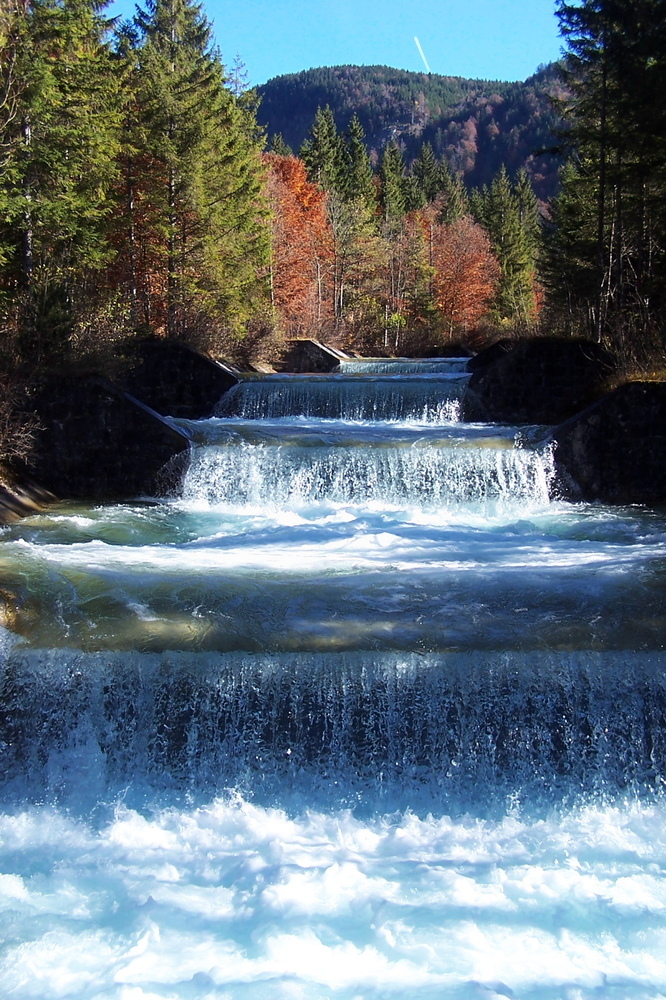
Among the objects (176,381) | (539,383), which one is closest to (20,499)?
(176,381)

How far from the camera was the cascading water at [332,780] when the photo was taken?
12.5 feet

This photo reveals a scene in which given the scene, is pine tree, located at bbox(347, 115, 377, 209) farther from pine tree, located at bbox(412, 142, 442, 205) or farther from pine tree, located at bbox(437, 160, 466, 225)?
pine tree, located at bbox(412, 142, 442, 205)

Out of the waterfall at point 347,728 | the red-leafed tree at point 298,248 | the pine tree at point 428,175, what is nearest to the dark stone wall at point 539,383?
the waterfall at point 347,728

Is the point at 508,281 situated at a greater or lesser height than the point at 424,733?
greater

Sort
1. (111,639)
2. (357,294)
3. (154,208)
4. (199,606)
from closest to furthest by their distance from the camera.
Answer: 1. (111,639)
2. (199,606)
3. (154,208)
4. (357,294)

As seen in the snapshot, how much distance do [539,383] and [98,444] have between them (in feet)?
29.0

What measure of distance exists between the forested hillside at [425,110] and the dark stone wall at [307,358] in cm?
12118

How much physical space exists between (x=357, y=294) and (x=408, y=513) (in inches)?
1404

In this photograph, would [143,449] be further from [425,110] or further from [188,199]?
[425,110]

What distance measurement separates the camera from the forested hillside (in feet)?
468

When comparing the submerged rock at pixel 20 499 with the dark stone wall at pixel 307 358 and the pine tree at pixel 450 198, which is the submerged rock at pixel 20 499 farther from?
the pine tree at pixel 450 198

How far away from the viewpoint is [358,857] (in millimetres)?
4496

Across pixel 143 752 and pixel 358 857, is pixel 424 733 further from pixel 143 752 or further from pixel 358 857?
pixel 143 752

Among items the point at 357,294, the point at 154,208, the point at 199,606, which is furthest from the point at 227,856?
the point at 357,294
